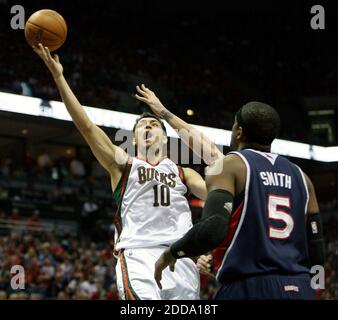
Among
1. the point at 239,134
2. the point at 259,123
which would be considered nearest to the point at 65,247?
the point at 239,134

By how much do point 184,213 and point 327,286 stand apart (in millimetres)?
10688

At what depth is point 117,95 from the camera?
70.1 ft

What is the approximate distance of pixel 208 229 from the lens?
310 cm

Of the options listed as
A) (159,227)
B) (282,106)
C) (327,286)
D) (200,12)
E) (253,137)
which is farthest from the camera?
(200,12)

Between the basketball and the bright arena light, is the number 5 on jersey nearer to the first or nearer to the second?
the basketball

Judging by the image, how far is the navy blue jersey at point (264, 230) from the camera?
320cm

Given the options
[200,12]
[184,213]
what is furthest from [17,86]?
[184,213]

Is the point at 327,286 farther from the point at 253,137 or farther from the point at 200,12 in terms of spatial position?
the point at 200,12

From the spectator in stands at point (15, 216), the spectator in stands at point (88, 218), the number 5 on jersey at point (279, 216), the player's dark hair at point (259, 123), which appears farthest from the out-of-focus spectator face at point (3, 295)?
the number 5 on jersey at point (279, 216)

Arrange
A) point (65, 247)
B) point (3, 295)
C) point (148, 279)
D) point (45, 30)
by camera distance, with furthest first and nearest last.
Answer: point (65, 247)
point (3, 295)
point (45, 30)
point (148, 279)

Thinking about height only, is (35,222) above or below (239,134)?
above

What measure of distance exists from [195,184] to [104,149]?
2.41 feet

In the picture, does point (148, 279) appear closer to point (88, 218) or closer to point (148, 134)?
point (148, 134)

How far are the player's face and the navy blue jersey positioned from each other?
7.08 feet
